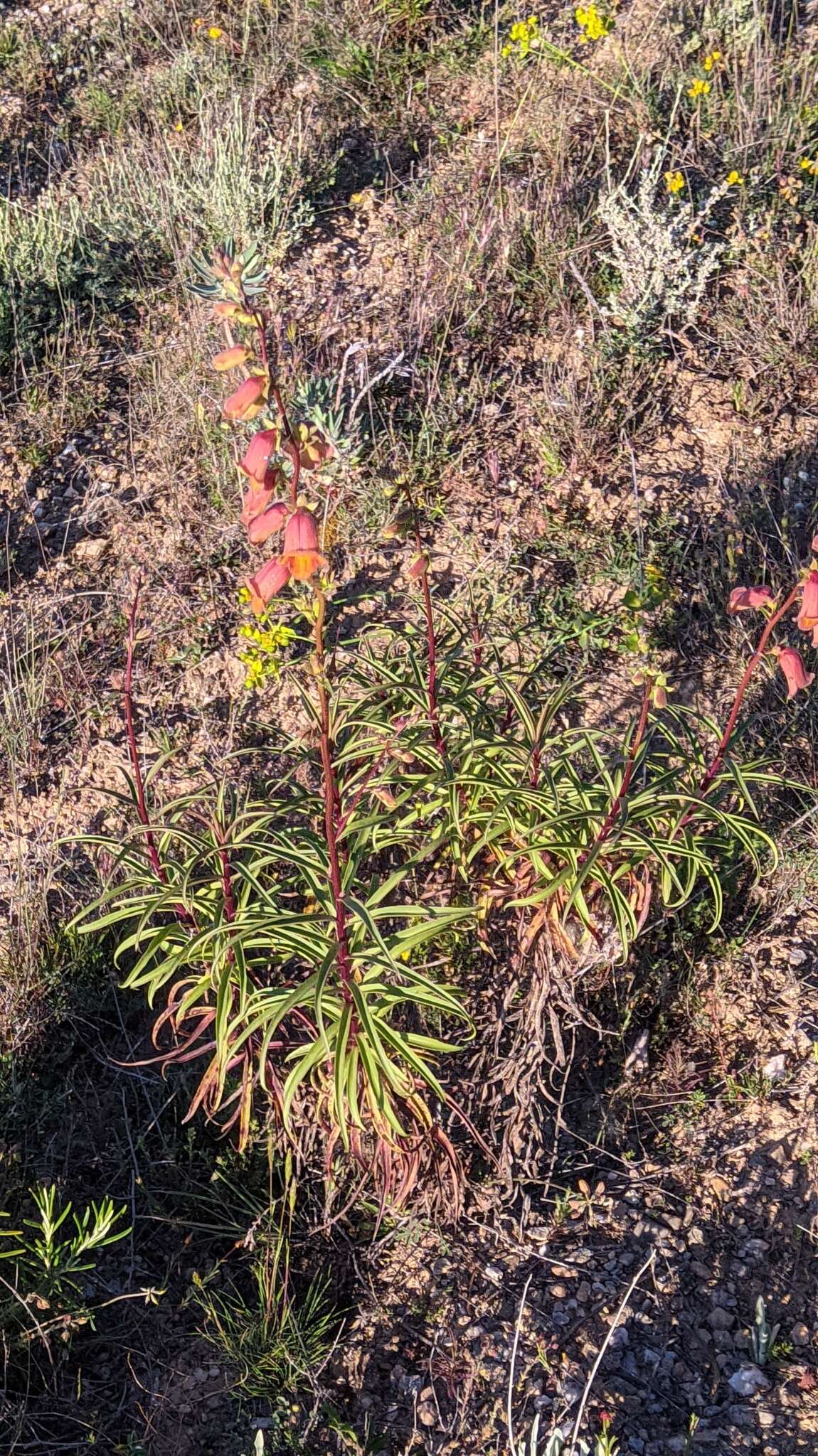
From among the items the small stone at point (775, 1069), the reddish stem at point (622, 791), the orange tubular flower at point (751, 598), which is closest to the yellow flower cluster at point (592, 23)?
the orange tubular flower at point (751, 598)

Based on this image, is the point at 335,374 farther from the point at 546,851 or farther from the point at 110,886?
the point at 546,851

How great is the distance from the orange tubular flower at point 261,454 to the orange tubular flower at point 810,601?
43.7 inches

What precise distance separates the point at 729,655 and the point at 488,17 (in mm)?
4063

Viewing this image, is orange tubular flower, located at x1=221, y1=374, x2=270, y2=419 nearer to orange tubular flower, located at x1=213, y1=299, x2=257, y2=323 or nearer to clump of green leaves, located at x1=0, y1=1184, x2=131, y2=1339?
orange tubular flower, located at x1=213, y1=299, x2=257, y2=323

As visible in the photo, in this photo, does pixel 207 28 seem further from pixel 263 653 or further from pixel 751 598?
pixel 751 598

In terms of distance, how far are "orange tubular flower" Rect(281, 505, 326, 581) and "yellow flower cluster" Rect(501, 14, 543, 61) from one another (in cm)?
448

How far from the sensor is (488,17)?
610 cm

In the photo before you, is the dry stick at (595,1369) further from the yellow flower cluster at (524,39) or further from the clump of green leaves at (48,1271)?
the yellow flower cluster at (524,39)

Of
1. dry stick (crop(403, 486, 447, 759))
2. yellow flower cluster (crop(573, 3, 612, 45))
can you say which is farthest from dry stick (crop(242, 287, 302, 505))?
yellow flower cluster (crop(573, 3, 612, 45))

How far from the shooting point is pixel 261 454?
2070 millimetres

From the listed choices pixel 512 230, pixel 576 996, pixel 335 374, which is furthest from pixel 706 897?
pixel 512 230

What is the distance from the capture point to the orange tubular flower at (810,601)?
234 centimetres

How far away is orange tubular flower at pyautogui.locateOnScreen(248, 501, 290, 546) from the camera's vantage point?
2.09 meters

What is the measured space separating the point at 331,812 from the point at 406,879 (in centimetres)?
103
